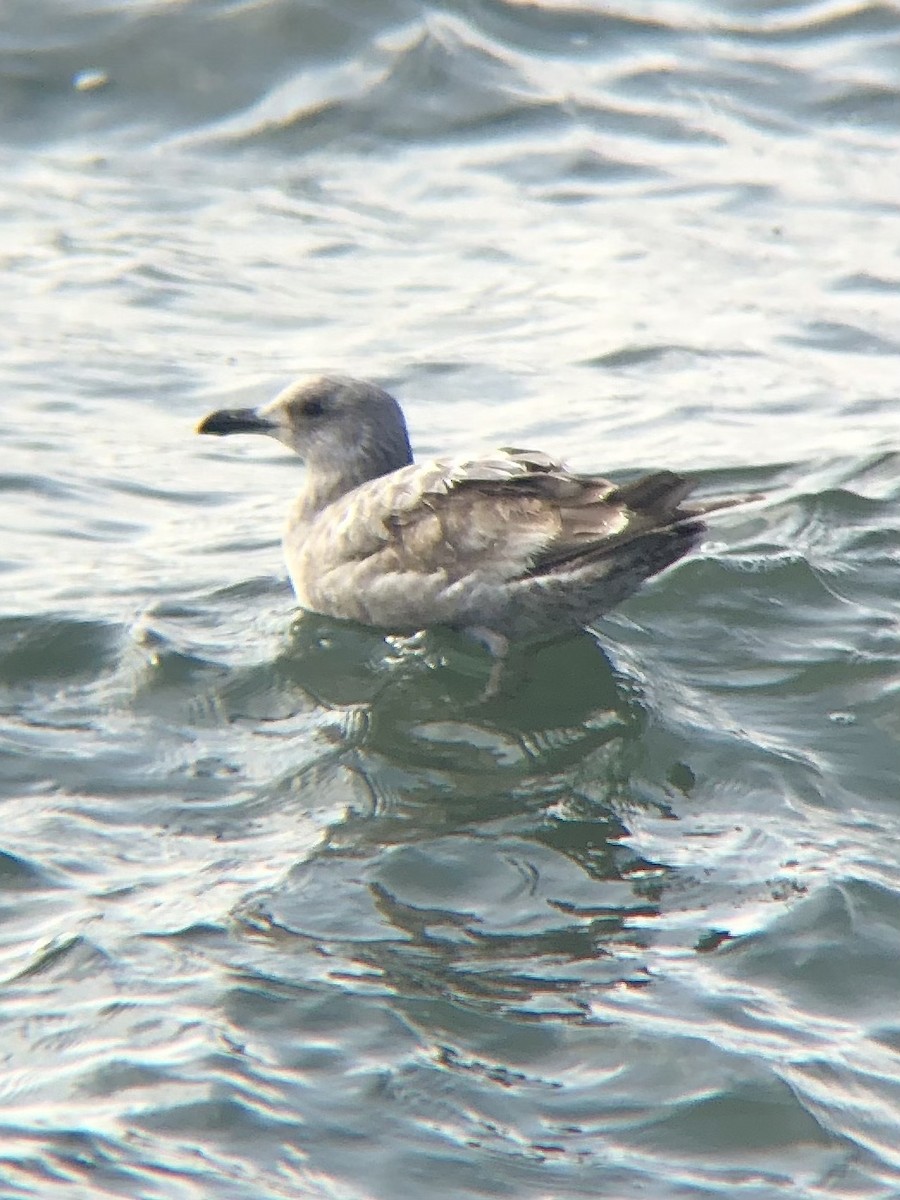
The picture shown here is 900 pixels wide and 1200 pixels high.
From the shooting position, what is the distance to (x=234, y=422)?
8078 millimetres

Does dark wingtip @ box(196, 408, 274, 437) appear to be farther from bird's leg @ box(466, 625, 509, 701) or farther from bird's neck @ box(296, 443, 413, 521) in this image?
bird's leg @ box(466, 625, 509, 701)

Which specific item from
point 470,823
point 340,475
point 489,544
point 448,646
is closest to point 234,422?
point 340,475

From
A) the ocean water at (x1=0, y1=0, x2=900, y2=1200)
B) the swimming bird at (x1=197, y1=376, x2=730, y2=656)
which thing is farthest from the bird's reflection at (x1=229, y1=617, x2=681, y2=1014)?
the swimming bird at (x1=197, y1=376, x2=730, y2=656)

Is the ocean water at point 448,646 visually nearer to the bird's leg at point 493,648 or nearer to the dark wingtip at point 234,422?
the bird's leg at point 493,648

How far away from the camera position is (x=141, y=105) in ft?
43.7

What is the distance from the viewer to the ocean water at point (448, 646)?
4.62m

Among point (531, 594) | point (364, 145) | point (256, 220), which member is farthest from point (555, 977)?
point (364, 145)

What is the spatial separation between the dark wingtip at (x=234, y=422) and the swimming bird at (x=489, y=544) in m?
0.01

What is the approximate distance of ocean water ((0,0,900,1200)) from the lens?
15.1ft

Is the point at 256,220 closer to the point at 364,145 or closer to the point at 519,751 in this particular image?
the point at 364,145

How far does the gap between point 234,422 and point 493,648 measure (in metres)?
1.58

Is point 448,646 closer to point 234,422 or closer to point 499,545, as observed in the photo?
point 499,545

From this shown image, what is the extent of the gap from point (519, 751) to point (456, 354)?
4.33m

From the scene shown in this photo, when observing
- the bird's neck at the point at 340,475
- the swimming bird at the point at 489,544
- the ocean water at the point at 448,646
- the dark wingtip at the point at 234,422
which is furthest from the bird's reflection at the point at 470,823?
the dark wingtip at the point at 234,422
